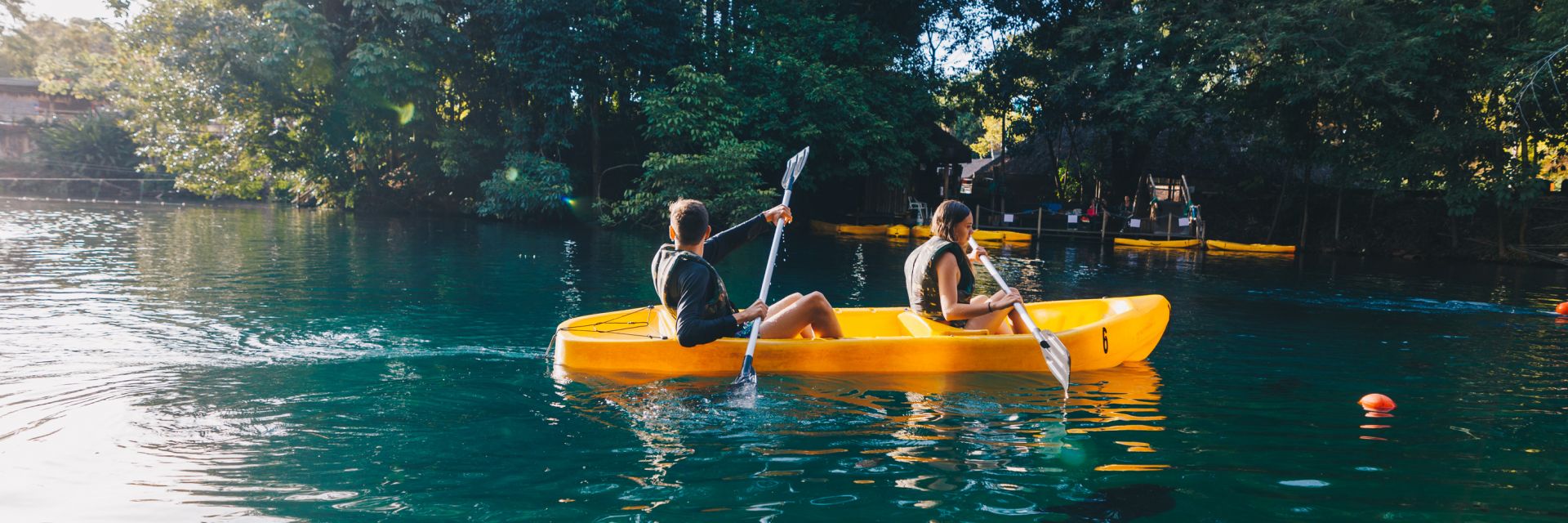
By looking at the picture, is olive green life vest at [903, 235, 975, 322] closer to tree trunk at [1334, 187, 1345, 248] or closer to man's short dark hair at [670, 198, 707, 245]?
man's short dark hair at [670, 198, 707, 245]

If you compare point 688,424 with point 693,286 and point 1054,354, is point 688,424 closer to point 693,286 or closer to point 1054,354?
point 693,286

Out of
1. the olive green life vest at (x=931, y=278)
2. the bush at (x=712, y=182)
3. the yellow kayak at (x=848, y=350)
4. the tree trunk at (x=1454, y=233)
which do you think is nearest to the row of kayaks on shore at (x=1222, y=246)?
the tree trunk at (x=1454, y=233)

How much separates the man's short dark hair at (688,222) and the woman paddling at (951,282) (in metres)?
1.55

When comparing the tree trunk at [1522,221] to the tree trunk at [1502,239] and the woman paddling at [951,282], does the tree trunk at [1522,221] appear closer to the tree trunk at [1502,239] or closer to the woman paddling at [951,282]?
the tree trunk at [1502,239]

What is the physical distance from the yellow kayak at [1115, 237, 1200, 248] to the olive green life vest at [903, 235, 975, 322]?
1653 cm

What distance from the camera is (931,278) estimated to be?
6.56m

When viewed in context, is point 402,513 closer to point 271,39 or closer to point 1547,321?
point 1547,321

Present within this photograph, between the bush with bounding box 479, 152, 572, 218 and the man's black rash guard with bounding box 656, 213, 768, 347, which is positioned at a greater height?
the bush with bounding box 479, 152, 572, 218

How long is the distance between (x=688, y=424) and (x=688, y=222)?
1.19 m

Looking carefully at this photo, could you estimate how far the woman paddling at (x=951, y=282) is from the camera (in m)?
6.33

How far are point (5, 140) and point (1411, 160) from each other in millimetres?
45404

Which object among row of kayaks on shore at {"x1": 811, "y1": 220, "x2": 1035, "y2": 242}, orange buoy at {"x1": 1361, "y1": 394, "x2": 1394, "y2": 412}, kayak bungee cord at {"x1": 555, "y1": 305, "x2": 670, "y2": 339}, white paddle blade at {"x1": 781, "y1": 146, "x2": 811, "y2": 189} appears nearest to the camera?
orange buoy at {"x1": 1361, "y1": 394, "x2": 1394, "y2": 412}

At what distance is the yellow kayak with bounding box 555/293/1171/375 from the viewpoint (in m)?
6.29

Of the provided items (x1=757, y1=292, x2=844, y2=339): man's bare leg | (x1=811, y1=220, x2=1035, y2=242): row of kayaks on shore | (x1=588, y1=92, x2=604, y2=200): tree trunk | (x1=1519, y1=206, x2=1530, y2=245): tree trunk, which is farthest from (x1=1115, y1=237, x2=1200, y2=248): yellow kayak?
(x1=757, y1=292, x2=844, y2=339): man's bare leg
